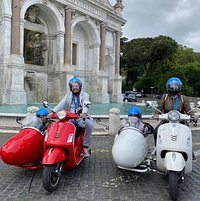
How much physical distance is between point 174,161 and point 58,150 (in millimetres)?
1467

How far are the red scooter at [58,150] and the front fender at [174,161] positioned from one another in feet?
4.13

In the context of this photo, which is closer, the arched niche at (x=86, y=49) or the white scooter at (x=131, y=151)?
the white scooter at (x=131, y=151)

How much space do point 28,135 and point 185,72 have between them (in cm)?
4412

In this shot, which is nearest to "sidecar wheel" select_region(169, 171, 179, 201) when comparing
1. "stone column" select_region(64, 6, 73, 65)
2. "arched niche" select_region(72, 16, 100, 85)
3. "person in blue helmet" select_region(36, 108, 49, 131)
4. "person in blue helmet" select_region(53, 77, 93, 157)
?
"person in blue helmet" select_region(53, 77, 93, 157)

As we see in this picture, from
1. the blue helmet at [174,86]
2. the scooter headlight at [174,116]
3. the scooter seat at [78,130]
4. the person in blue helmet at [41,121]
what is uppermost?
the blue helmet at [174,86]

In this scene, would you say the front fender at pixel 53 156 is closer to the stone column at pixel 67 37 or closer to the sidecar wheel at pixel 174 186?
the sidecar wheel at pixel 174 186

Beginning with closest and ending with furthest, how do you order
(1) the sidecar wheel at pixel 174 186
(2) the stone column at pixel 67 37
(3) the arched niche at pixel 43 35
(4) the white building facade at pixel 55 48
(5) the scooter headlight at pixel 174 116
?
(1) the sidecar wheel at pixel 174 186, (5) the scooter headlight at pixel 174 116, (4) the white building facade at pixel 55 48, (3) the arched niche at pixel 43 35, (2) the stone column at pixel 67 37

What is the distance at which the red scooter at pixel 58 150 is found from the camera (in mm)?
3131

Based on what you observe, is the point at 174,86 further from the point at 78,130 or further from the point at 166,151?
the point at 78,130

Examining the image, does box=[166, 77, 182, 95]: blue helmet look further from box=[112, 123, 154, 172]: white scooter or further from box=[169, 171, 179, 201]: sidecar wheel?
box=[169, 171, 179, 201]: sidecar wheel

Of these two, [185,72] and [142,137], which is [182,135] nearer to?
[142,137]

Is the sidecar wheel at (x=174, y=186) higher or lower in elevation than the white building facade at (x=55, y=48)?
lower

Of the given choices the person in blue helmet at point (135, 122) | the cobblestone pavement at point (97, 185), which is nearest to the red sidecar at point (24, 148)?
the cobblestone pavement at point (97, 185)

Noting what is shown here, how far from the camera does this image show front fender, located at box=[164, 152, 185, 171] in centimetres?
301
